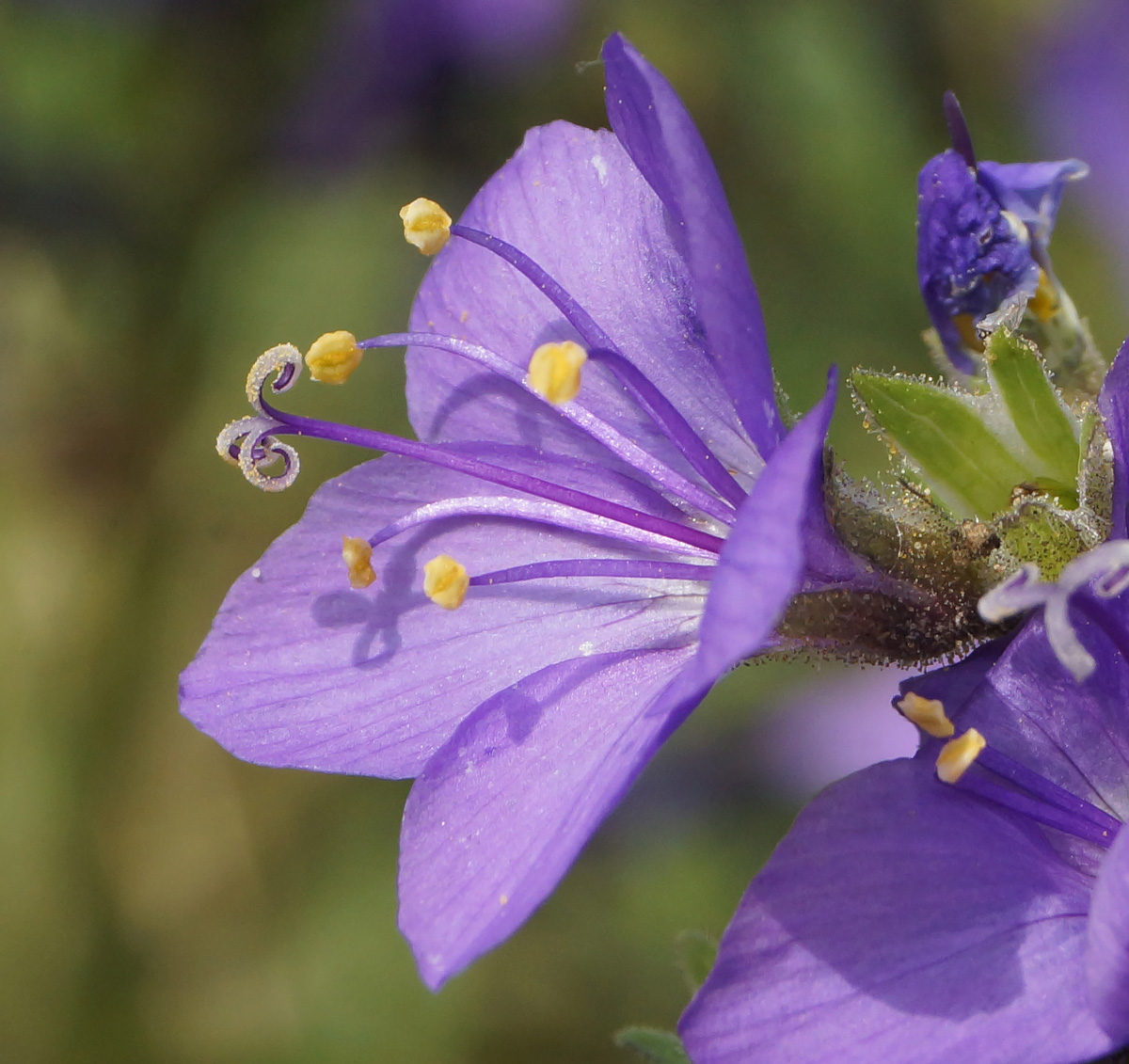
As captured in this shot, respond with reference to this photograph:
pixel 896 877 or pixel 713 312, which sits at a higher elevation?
pixel 713 312

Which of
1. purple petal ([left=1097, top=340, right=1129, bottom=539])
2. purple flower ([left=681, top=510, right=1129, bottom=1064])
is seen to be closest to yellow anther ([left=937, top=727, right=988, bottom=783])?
purple flower ([left=681, top=510, right=1129, bottom=1064])

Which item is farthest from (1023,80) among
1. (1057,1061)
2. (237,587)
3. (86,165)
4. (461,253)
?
(1057,1061)

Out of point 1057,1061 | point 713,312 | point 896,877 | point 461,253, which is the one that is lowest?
point 1057,1061

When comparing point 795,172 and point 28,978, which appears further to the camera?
point 795,172

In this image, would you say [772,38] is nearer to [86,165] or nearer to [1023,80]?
[1023,80]

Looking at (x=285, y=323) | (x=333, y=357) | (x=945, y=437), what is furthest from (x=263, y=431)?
(x=285, y=323)
